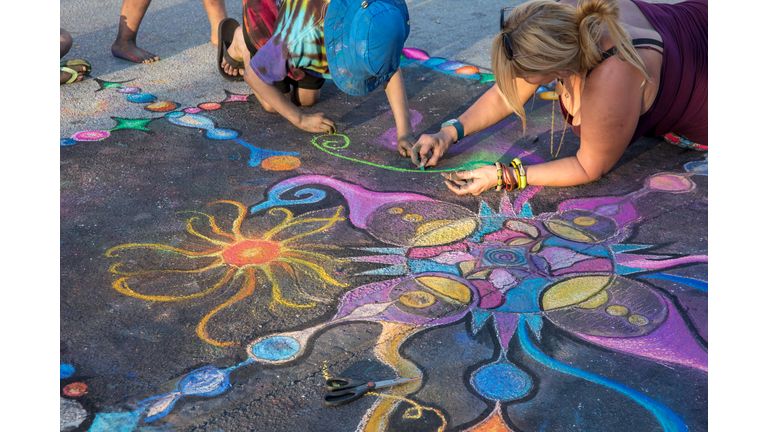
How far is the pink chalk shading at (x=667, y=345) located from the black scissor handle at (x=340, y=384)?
2.47 ft

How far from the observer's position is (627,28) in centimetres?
233

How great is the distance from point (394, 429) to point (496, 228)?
1.12m

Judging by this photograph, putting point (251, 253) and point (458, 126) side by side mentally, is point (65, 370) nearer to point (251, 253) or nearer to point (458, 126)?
point (251, 253)

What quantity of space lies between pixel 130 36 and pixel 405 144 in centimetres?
232

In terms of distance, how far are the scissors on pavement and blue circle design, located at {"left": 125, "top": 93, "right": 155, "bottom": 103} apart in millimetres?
2465

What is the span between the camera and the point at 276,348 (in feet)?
6.04

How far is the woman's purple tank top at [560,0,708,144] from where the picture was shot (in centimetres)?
244

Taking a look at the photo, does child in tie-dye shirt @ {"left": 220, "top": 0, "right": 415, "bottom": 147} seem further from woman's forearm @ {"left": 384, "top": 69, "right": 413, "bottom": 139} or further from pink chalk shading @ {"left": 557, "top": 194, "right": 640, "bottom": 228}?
pink chalk shading @ {"left": 557, "top": 194, "right": 640, "bottom": 228}

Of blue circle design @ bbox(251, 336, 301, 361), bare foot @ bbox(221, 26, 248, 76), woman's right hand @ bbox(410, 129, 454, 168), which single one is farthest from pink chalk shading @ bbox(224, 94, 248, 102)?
blue circle design @ bbox(251, 336, 301, 361)

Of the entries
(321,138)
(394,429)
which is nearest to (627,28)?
(321,138)

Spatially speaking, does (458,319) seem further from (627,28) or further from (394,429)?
(627,28)

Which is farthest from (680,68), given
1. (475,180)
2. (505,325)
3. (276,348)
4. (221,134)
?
Answer: (221,134)

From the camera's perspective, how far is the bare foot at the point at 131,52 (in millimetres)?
3984

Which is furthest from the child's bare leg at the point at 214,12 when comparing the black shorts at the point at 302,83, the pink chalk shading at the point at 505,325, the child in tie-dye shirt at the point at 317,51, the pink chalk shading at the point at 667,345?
the pink chalk shading at the point at 667,345
